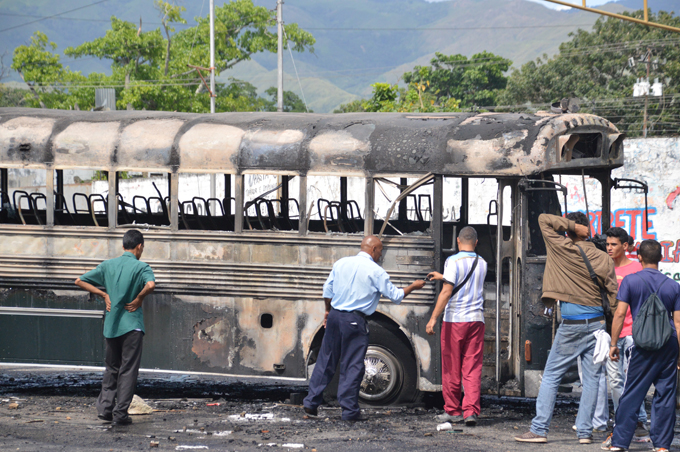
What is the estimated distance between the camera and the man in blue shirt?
23.2 ft

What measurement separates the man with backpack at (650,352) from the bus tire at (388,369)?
2.13 m

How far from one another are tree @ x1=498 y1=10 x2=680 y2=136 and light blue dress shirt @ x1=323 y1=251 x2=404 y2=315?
1437 inches

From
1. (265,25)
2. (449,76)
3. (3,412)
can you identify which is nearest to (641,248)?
(3,412)

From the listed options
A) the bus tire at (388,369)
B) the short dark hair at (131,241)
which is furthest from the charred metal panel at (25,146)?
the bus tire at (388,369)

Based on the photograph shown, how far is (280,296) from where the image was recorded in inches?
310

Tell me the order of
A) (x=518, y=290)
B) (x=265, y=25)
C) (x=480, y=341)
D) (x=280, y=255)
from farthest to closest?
(x=265, y=25) → (x=280, y=255) → (x=518, y=290) → (x=480, y=341)

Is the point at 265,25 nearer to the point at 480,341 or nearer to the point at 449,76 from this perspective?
the point at 449,76

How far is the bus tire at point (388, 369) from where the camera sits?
7.70m

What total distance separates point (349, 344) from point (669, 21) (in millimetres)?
43018

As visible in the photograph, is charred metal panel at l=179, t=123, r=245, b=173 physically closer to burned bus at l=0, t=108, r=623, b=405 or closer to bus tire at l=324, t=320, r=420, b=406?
burned bus at l=0, t=108, r=623, b=405

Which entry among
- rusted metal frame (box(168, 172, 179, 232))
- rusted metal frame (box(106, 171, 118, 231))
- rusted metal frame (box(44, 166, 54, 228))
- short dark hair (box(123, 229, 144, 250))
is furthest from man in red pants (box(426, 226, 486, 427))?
rusted metal frame (box(44, 166, 54, 228))

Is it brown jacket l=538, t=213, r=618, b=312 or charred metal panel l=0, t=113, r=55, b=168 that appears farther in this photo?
charred metal panel l=0, t=113, r=55, b=168

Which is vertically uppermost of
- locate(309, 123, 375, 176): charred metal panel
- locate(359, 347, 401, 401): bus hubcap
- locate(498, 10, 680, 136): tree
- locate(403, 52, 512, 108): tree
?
locate(403, 52, 512, 108): tree

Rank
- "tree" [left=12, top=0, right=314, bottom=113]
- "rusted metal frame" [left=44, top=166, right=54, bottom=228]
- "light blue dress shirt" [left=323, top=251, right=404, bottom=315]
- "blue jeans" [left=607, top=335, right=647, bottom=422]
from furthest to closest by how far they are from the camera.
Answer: "tree" [left=12, top=0, right=314, bottom=113], "rusted metal frame" [left=44, top=166, right=54, bottom=228], "light blue dress shirt" [left=323, top=251, right=404, bottom=315], "blue jeans" [left=607, top=335, right=647, bottom=422]
